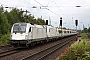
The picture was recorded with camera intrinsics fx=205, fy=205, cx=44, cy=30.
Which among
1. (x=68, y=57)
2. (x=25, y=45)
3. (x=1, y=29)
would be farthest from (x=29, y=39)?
(x=1, y=29)

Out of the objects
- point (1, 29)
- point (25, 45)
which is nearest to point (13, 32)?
point (25, 45)

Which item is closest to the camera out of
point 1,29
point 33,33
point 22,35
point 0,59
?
→ point 0,59

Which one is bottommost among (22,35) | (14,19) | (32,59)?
(32,59)

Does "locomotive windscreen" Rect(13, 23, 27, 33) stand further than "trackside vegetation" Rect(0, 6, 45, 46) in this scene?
No

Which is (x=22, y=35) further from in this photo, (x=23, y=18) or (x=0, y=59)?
(x=23, y=18)

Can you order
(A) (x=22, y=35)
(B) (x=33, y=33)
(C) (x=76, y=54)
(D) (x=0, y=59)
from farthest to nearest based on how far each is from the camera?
(B) (x=33, y=33), (A) (x=22, y=35), (D) (x=0, y=59), (C) (x=76, y=54)

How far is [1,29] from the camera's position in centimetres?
4547

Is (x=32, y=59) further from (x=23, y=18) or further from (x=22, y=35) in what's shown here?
(x=23, y=18)

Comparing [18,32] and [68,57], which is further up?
[18,32]

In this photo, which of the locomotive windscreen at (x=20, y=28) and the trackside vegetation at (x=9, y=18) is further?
the trackside vegetation at (x=9, y=18)

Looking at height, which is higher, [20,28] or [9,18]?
[9,18]

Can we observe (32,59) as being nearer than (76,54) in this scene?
No

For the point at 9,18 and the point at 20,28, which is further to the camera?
the point at 9,18

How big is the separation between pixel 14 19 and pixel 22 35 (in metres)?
38.3
